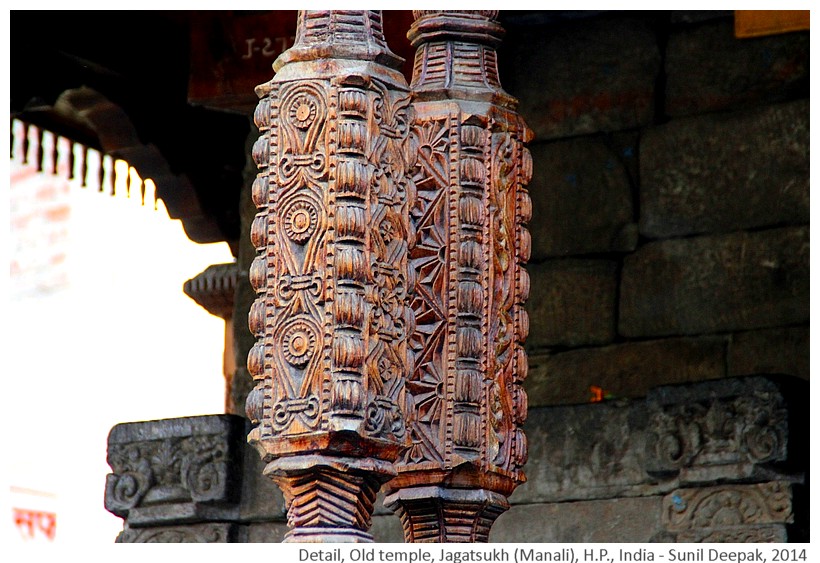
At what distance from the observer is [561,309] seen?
285 inches

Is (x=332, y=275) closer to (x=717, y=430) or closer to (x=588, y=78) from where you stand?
(x=717, y=430)

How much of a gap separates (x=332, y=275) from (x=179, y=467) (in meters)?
2.27

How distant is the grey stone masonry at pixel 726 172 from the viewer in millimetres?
6906

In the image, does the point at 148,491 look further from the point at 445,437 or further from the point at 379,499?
the point at 445,437

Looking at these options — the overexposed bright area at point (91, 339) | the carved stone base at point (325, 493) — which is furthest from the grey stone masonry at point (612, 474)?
the overexposed bright area at point (91, 339)

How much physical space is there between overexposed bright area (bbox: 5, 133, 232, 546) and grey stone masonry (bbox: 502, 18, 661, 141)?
20.0 feet

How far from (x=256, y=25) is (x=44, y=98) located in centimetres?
114

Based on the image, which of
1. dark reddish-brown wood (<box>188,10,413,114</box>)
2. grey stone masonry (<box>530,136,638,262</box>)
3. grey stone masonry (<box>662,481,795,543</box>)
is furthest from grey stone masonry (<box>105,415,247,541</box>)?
grey stone masonry (<box>662,481,795,543</box>)

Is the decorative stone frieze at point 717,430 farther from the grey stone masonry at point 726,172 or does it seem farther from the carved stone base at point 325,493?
the carved stone base at point 325,493

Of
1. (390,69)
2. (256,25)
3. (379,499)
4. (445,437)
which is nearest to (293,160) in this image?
(390,69)

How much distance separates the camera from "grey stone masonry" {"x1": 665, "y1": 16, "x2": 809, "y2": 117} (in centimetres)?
703

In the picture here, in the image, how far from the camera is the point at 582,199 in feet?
24.0

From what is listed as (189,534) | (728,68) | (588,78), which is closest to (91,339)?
(588,78)

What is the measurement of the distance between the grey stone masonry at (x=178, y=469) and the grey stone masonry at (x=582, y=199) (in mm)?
1351
